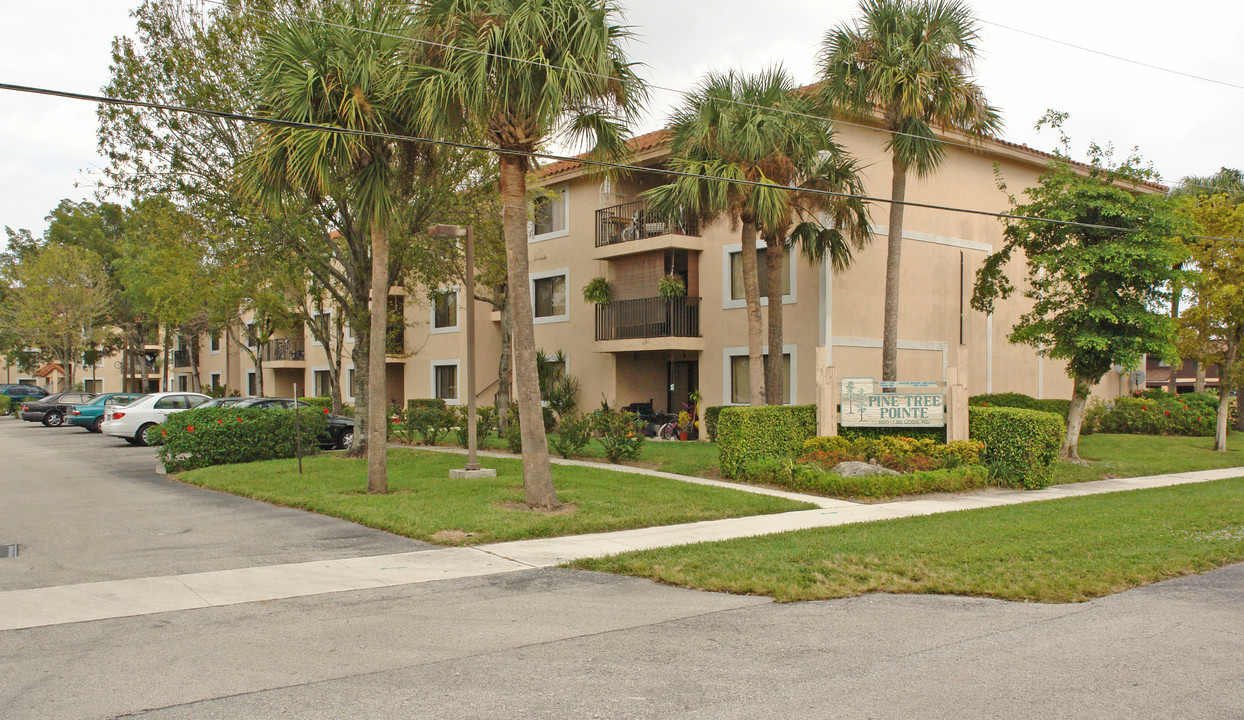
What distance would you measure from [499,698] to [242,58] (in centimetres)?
1680

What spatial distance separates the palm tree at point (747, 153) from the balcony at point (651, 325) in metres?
5.66

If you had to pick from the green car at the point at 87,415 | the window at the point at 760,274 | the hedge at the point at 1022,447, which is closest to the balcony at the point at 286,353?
the green car at the point at 87,415

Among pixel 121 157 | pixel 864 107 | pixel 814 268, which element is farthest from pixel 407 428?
pixel 864 107

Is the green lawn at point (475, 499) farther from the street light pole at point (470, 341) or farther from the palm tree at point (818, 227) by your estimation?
the palm tree at point (818, 227)

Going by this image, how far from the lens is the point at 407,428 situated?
2355 centimetres

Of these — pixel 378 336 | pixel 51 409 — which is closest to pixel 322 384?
pixel 51 409

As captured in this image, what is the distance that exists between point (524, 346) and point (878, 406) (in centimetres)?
749

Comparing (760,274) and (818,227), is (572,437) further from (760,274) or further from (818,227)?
(818,227)

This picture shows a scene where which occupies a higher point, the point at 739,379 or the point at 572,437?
the point at 739,379

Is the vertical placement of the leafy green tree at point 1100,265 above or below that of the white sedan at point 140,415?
above

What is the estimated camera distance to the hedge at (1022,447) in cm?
1561

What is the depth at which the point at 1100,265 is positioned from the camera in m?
18.0

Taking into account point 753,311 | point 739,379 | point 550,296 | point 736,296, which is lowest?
point 739,379

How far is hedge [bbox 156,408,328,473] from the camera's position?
18.4 metres
